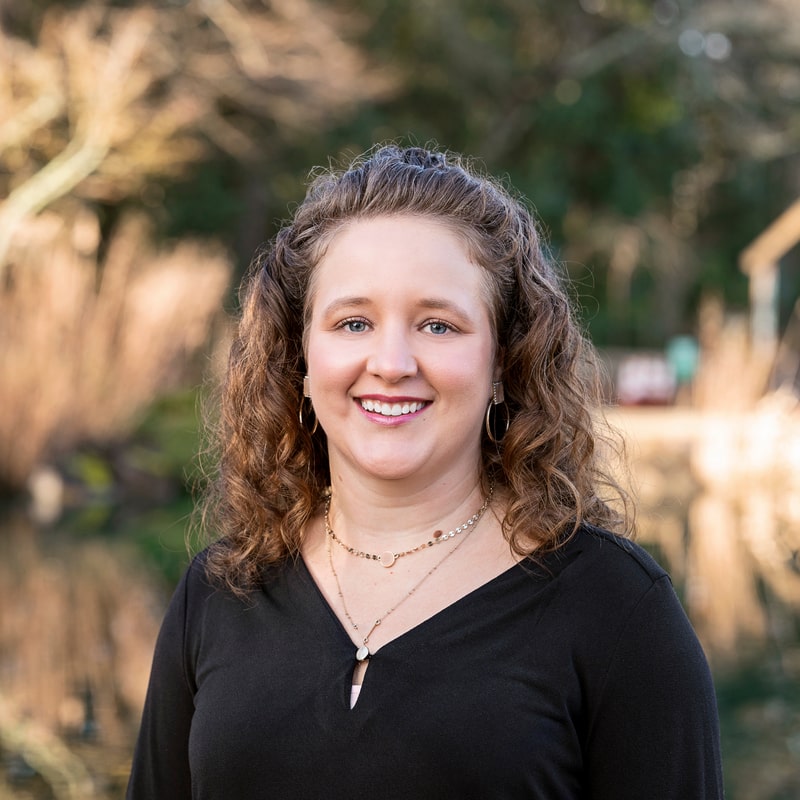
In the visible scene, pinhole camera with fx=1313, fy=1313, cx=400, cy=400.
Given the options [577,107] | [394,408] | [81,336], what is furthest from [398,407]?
[577,107]

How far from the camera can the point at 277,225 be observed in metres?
5.57

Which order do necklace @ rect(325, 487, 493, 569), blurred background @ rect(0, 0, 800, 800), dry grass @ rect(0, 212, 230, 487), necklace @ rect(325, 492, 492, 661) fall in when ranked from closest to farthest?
necklace @ rect(325, 492, 492, 661) < necklace @ rect(325, 487, 493, 569) < blurred background @ rect(0, 0, 800, 800) < dry grass @ rect(0, 212, 230, 487)

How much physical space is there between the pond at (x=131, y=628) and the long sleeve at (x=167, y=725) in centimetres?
125

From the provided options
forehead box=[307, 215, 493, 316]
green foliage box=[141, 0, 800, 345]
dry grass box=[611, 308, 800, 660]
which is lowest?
dry grass box=[611, 308, 800, 660]

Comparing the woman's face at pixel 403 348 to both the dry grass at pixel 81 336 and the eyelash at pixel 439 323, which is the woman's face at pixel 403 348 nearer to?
the eyelash at pixel 439 323

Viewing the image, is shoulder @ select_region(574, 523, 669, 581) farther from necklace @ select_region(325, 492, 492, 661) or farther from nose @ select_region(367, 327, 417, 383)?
nose @ select_region(367, 327, 417, 383)

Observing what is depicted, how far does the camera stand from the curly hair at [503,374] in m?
1.78

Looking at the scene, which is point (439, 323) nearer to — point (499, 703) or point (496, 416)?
point (496, 416)

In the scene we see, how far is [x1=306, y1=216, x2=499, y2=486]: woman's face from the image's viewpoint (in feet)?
5.60

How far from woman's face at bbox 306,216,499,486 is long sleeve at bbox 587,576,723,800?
14.3 inches

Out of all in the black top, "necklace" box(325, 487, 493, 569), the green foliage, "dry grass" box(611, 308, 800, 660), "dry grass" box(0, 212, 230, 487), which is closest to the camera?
the black top

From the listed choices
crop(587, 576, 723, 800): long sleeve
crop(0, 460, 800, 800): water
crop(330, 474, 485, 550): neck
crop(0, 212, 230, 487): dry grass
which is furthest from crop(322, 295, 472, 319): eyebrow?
crop(0, 212, 230, 487): dry grass

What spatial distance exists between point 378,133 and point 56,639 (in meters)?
15.1

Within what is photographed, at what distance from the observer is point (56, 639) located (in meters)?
5.86
